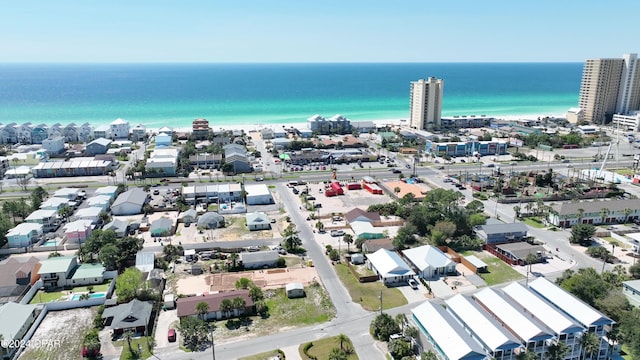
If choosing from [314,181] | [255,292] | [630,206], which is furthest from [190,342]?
[630,206]

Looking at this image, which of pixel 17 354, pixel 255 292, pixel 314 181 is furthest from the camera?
pixel 314 181

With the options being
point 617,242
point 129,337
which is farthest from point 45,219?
point 617,242

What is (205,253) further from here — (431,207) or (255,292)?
(431,207)

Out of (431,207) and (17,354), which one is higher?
(431,207)

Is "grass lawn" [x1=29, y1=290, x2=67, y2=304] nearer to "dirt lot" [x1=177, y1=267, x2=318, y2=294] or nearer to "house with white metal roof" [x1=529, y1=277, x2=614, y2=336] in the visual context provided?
"dirt lot" [x1=177, y1=267, x2=318, y2=294]

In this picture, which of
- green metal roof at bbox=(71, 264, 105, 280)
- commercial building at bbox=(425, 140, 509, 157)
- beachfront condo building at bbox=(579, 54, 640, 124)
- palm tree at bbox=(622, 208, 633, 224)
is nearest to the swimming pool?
green metal roof at bbox=(71, 264, 105, 280)

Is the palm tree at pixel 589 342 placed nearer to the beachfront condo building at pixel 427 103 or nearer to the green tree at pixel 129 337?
the green tree at pixel 129 337

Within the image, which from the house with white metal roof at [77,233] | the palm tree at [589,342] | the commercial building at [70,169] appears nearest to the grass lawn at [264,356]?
the palm tree at [589,342]
